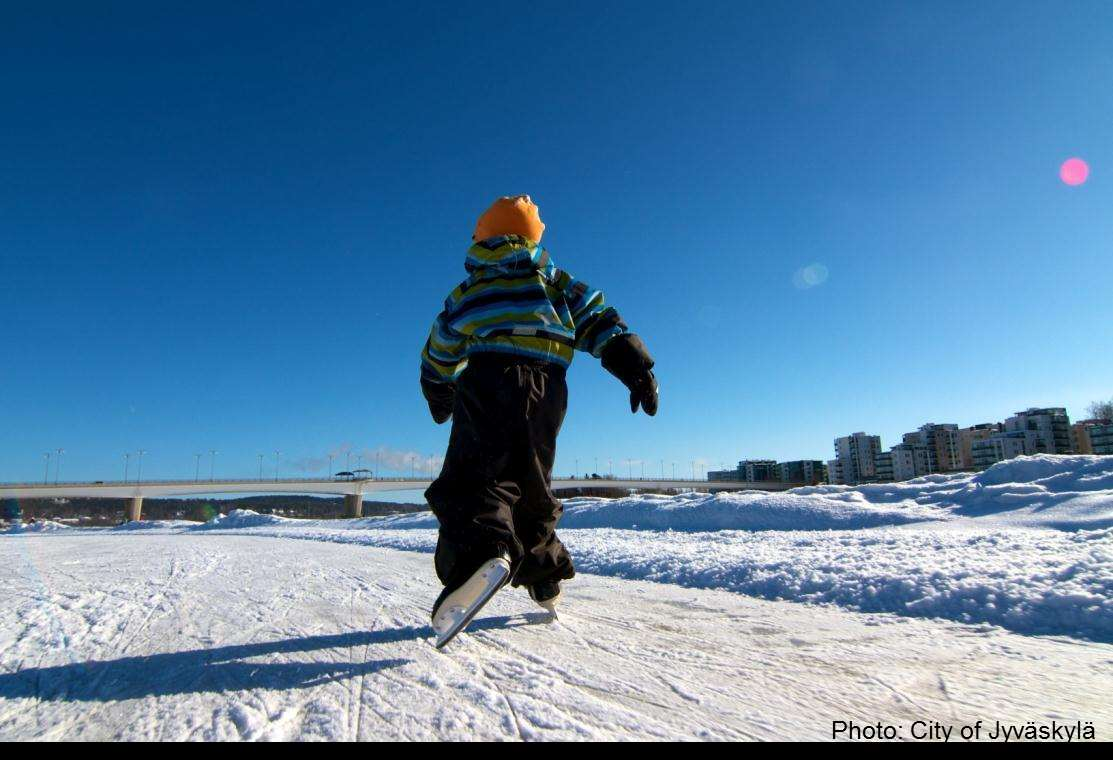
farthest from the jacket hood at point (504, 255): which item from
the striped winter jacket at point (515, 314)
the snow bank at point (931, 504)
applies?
the snow bank at point (931, 504)

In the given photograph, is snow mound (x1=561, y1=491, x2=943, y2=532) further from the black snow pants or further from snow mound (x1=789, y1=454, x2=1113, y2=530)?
the black snow pants

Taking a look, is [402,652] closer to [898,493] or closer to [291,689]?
[291,689]

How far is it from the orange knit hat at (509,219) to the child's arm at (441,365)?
0.44 meters

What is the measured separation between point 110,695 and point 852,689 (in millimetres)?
1581

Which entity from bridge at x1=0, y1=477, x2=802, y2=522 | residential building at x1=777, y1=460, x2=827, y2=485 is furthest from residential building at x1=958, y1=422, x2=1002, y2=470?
bridge at x1=0, y1=477, x2=802, y2=522

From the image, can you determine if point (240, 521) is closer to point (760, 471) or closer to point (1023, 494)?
point (1023, 494)

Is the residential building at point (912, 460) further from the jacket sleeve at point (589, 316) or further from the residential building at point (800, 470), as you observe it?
the jacket sleeve at point (589, 316)

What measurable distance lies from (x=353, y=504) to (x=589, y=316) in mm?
50951

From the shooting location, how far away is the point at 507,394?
6.37ft

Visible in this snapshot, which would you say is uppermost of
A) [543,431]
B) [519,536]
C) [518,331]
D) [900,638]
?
[518,331]

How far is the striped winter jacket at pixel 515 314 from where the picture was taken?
2.12 meters

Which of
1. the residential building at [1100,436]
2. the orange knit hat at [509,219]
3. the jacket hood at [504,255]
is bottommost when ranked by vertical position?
the jacket hood at [504,255]

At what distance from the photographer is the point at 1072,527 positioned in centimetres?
338

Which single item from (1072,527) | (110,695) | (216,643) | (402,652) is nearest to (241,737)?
(110,695)
